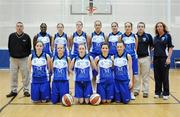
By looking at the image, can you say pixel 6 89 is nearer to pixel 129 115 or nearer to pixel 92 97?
pixel 92 97

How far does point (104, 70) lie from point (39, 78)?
1368mm

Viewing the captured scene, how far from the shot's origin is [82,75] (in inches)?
290

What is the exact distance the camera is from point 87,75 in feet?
24.2

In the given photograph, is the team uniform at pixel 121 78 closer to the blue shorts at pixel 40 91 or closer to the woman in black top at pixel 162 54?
the woman in black top at pixel 162 54

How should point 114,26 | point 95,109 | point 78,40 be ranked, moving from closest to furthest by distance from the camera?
point 95,109, point 114,26, point 78,40

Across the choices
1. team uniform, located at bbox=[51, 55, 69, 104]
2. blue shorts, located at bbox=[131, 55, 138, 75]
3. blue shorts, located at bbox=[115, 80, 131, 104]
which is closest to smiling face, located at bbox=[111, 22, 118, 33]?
blue shorts, located at bbox=[131, 55, 138, 75]

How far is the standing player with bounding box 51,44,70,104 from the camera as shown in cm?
739

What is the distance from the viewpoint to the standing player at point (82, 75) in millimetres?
7344

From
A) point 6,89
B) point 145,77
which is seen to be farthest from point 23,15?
point 145,77

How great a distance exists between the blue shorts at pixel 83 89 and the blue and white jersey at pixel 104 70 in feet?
0.74

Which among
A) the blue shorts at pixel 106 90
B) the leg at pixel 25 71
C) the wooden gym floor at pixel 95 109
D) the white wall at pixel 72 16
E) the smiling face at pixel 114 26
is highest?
the white wall at pixel 72 16

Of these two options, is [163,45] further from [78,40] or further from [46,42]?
[46,42]

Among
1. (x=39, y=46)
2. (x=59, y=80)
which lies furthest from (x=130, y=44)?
(x=39, y=46)

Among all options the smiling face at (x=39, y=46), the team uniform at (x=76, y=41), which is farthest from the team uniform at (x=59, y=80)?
the team uniform at (x=76, y=41)
